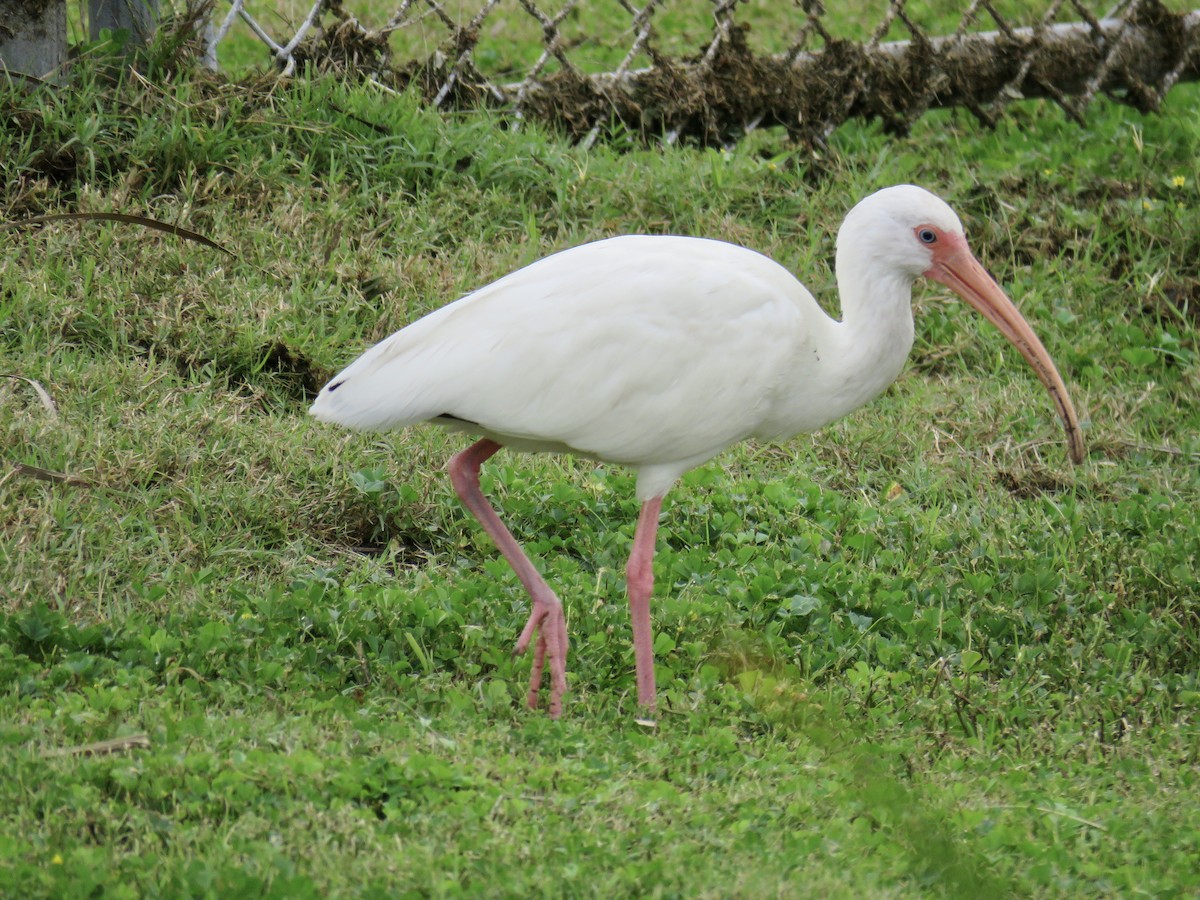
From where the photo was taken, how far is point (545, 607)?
4.05 meters

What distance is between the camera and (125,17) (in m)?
6.17

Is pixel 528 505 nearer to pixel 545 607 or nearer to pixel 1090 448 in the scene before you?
pixel 545 607

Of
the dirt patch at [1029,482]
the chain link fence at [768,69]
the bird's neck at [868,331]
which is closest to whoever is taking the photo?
the bird's neck at [868,331]

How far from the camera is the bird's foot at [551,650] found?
155 inches

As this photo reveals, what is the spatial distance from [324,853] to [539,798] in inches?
20.5

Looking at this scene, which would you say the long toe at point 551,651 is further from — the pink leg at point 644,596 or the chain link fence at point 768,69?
the chain link fence at point 768,69

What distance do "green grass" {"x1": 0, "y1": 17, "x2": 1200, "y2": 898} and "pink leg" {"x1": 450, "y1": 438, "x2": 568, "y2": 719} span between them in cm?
9

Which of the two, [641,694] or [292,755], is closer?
[292,755]

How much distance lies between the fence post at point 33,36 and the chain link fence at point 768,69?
663mm

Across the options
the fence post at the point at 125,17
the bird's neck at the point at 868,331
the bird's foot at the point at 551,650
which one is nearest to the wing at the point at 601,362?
the bird's neck at the point at 868,331

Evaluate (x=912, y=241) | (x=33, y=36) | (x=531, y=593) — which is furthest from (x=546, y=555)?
(x=33, y=36)

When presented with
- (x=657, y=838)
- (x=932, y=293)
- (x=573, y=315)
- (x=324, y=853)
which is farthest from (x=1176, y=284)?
(x=324, y=853)

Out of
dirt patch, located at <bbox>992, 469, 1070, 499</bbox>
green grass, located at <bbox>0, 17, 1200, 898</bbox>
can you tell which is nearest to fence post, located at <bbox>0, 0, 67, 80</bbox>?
green grass, located at <bbox>0, 17, 1200, 898</bbox>

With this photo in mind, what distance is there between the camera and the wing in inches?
153
